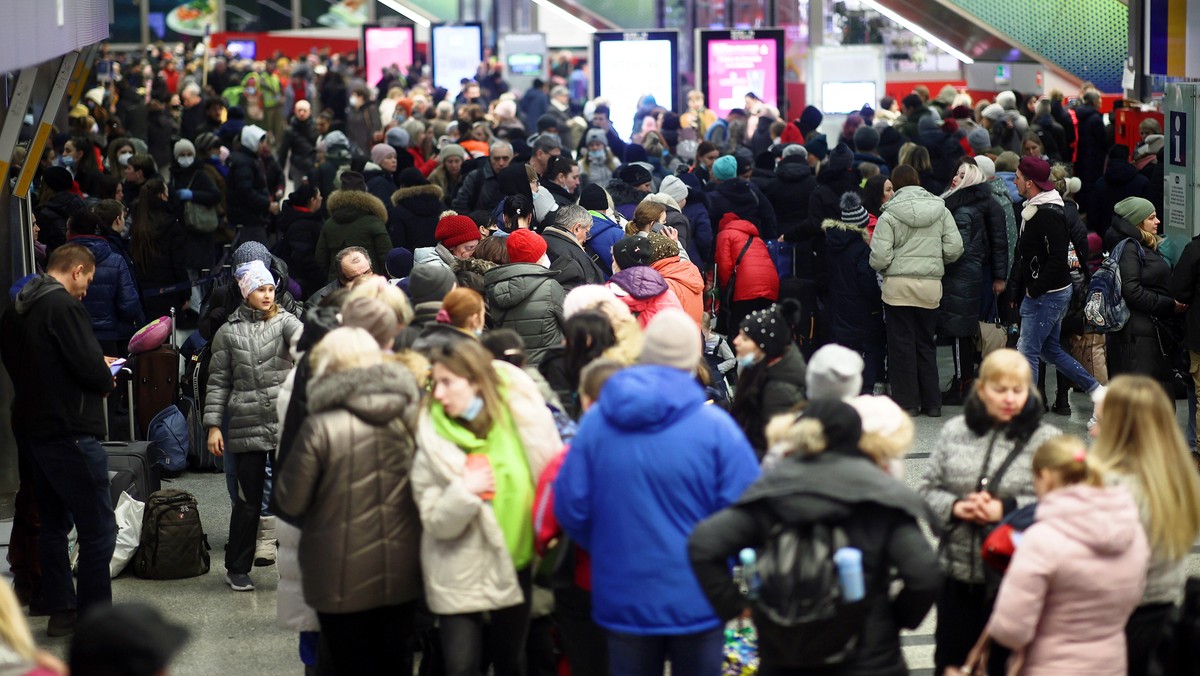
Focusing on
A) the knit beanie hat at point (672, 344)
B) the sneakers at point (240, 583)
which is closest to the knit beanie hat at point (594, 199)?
the sneakers at point (240, 583)

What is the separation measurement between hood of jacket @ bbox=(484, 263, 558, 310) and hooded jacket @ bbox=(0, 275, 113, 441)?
188 cm

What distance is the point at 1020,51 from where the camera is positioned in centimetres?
2583

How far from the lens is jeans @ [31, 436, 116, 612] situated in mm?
6082

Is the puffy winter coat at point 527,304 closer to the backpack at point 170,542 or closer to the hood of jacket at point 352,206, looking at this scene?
the backpack at point 170,542

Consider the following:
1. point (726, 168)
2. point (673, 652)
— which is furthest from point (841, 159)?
point (673, 652)

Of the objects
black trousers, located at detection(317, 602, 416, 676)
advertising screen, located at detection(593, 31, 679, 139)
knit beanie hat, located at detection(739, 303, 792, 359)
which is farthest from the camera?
advertising screen, located at detection(593, 31, 679, 139)

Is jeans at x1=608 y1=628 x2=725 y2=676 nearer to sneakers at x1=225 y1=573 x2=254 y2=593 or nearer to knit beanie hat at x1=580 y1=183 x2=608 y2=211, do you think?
sneakers at x1=225 y1=573 x2=254 y2=593

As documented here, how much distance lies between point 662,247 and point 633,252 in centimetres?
33

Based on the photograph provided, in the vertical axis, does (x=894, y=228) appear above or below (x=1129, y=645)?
above

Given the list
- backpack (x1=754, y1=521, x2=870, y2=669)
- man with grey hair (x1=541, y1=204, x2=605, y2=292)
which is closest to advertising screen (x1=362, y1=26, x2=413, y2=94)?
man with grey hair (x1=541, y1=204, x2=605, y2=292)

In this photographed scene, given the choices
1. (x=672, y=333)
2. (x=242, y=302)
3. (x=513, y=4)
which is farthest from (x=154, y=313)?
(x=513, y=4)

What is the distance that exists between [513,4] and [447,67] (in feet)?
44.1

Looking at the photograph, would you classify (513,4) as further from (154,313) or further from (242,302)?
(242,302)

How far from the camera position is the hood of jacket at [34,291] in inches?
237
